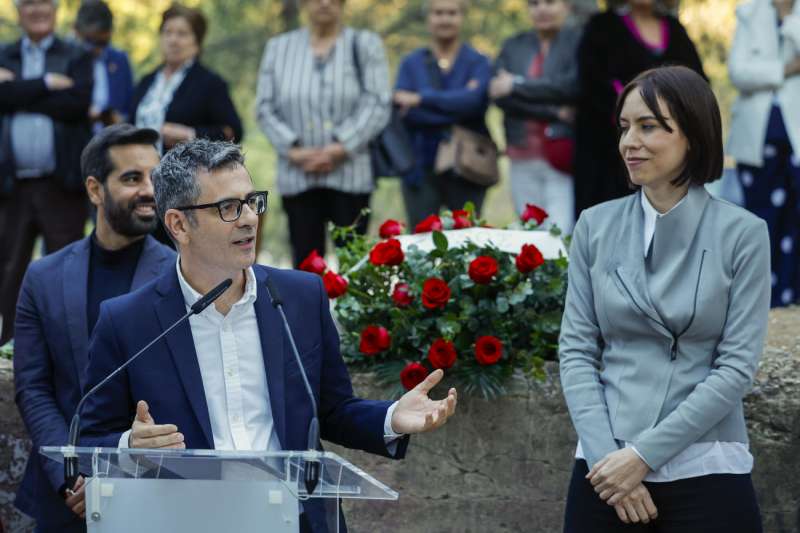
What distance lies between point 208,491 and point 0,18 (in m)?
13.2

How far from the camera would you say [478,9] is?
15.5 metres

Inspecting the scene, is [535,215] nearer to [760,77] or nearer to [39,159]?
[760,77]

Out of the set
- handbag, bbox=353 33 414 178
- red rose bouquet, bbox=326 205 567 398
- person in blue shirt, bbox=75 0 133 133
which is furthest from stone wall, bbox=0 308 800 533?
person in blue shirt, bbox=75 0 133 133

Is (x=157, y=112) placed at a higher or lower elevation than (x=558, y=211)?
higher

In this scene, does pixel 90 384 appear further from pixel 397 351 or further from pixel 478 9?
pixel 478 9

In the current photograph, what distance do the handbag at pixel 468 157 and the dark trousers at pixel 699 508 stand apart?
4444mm

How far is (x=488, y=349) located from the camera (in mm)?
5707

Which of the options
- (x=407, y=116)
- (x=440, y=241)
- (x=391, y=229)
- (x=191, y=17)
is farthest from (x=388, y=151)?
(x=440, y=241)

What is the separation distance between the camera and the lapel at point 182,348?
13.6 feet

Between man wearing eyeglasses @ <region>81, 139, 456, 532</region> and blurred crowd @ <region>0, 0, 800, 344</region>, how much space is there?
4.05m

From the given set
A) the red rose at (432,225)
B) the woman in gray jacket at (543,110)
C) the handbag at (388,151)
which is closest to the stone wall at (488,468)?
the red rose at (432,225)

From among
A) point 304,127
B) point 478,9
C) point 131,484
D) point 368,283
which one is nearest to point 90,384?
point 131,484

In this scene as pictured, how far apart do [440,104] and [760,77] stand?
194 cm

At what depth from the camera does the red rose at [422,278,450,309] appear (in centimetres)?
571
